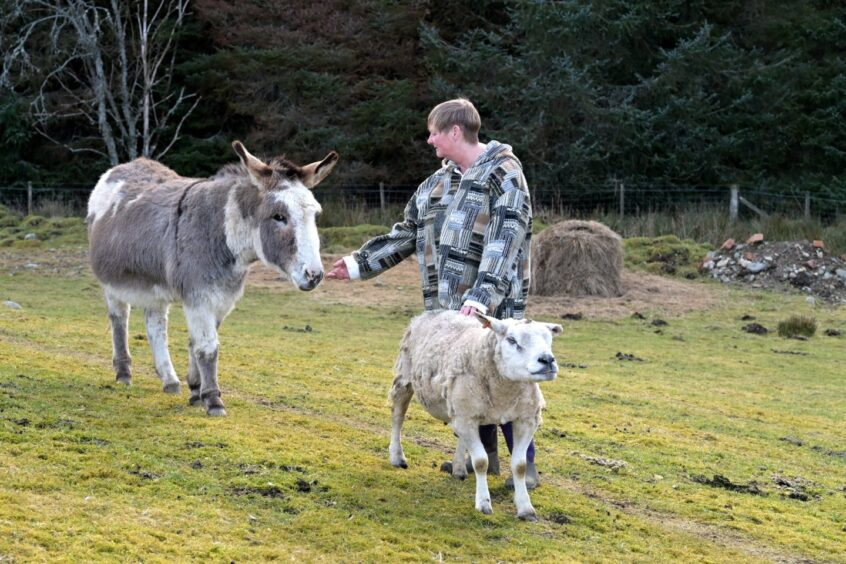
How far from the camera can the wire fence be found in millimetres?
27922

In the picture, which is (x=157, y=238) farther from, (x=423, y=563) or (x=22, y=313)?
(x=22, y=313)

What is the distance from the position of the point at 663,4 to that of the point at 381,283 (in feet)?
50.7

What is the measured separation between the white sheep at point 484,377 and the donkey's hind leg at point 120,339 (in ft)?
11.9

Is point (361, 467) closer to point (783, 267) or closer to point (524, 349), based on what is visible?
point (524, 349)

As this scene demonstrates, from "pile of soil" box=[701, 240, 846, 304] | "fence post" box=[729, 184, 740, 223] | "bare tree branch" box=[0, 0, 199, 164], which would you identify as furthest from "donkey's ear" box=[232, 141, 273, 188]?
"bare tree branch" box=[0, 0, 199, 164]

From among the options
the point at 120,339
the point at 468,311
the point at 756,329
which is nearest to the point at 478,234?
the point at 468,311

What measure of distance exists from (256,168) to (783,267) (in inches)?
605

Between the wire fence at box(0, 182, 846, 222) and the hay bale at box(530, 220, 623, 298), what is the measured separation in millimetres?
7915

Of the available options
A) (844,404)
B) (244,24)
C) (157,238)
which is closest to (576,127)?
(244,24)

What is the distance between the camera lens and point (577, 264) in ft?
63.4

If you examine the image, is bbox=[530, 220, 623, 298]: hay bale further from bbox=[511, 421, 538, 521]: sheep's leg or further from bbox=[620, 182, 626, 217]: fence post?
bbox=[511, 421, 538, 521]: sheep's leg

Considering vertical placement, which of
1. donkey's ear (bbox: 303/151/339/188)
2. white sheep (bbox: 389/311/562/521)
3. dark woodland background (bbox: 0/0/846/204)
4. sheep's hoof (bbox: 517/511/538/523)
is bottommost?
sheep's hoof (bbox: 517/511/538/523)

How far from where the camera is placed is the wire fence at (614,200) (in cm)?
2792

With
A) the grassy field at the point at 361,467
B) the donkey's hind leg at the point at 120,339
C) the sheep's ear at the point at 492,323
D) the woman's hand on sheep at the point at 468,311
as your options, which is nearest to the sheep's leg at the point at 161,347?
the grassy field at the point at 361,467
